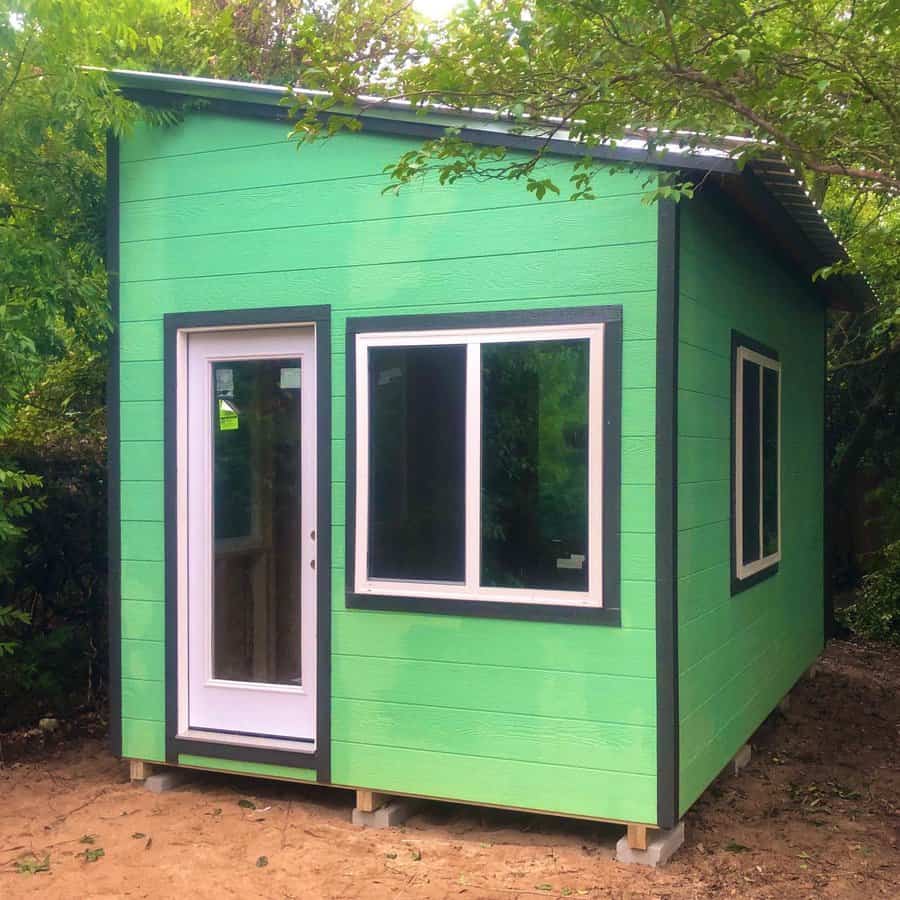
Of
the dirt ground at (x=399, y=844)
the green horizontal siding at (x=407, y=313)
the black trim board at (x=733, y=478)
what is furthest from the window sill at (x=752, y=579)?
the green horizontal siding at (x=407, y=313)

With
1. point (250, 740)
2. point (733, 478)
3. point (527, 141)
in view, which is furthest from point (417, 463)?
point (733, 478)

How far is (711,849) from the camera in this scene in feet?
15.0

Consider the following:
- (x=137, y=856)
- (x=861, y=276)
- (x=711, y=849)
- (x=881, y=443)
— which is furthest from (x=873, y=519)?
(x=137, y=856)

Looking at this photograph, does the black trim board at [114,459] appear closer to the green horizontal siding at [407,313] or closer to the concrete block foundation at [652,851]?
the green horizontal siding at [407,313]

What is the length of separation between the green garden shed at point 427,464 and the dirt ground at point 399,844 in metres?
0.22

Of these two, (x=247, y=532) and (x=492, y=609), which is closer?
(x=492, y=609)

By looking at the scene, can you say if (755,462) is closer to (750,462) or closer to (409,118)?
(750,462)

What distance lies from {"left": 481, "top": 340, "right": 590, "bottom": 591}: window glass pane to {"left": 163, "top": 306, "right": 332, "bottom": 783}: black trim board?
0.76 m

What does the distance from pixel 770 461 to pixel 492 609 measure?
8.27ft

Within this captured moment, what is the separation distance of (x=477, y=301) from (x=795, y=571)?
3.54m

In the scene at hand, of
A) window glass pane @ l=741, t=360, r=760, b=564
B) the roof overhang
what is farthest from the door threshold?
the roof overhang

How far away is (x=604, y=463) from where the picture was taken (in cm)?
434

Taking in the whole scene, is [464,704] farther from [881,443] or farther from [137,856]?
[881,443]

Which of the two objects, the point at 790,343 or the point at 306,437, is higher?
the point at 790,343
